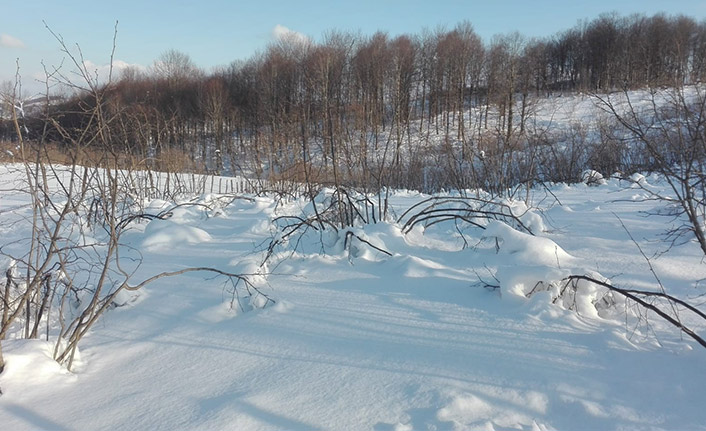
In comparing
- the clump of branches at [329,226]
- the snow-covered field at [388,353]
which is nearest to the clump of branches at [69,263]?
the snow-covered field at [388,353]

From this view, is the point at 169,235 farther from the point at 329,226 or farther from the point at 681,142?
the point at 681,142

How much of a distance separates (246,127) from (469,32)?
57.4 ft

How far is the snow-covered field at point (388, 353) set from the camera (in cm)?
189

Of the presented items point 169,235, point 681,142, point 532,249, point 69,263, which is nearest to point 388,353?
point 532,249

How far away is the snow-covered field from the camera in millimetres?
1893

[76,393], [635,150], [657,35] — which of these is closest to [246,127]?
[635,150]

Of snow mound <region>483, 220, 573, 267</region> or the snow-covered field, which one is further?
snow mound <region>483, 220, 573, 267</region>

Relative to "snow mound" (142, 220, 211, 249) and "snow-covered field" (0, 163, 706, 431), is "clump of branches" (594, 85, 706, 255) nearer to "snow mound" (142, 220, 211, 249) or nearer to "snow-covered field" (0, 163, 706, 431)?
"snow-covered field" (0, 163, 706, 431)

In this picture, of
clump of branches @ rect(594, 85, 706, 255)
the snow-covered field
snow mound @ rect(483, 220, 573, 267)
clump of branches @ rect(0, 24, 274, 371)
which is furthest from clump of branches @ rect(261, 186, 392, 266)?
clump of branches @ rect(594, 85, 706, 255)

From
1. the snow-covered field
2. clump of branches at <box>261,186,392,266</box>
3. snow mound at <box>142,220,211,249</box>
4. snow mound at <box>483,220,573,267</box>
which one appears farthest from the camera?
snow mound at <box>142,220,211,249</box>

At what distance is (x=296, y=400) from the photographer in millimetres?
2004

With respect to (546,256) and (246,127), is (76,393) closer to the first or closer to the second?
(546,256)

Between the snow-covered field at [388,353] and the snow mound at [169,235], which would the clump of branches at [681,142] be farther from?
the snow mound at [169,235]

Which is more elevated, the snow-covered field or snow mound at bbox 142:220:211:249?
snow mound at bbox 142:220:211:249
